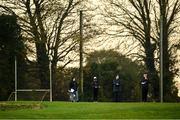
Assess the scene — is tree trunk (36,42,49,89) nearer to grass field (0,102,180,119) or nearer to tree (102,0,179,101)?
tree (102,0,179,101)

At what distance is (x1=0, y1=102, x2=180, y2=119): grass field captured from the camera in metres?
28.2

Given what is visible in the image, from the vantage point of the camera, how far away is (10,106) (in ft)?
105

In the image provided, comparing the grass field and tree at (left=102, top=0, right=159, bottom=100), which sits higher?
tree at (left=102, top=0, right=159, bottom=100)

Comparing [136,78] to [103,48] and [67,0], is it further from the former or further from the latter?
[67,0]

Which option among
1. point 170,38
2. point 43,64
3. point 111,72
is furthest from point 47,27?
point 170,38

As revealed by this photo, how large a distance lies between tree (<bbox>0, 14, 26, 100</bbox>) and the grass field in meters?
15.3

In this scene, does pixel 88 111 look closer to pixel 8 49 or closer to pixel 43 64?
pixel 8 49

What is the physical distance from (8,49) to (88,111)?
1964cm

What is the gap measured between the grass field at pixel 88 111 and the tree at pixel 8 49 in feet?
50.3

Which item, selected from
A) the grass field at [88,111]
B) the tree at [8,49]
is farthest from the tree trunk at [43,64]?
the grass field at [88,111]

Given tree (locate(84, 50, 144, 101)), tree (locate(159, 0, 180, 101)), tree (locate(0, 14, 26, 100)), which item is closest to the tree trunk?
tree (locate(84, 50, 144, 101))

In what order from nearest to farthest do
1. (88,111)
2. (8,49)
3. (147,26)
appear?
1. (88,111)
2. (8,49)
3. (147,26)

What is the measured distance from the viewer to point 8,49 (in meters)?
47.7

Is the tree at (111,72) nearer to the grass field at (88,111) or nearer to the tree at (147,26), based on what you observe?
the tree at (147,26)
